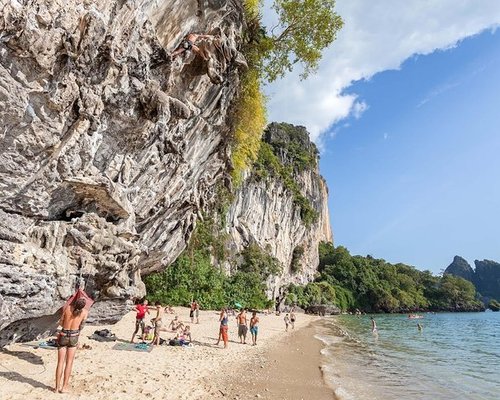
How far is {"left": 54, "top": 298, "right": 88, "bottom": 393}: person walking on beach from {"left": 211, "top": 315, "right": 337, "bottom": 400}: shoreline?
132 inches

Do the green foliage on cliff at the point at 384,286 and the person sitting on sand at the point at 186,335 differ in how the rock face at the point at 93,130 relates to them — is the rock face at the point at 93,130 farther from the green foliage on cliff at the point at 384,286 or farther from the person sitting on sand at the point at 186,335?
the green foliage on cliff at the point at 384,286

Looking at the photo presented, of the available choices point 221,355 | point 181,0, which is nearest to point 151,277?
point 221,355

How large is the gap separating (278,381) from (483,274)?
183985mm

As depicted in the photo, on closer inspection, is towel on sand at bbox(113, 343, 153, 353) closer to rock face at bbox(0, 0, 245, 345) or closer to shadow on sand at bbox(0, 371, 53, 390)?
rock face at bbox(0, 0, 245, 345)

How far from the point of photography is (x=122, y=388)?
7.04 m

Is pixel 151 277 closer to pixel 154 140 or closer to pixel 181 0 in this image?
pixel 154 140

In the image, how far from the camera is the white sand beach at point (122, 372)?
6473 mm

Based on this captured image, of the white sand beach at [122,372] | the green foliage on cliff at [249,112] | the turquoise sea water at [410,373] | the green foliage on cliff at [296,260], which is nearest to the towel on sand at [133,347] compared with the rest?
the white sand beach at [122,372]

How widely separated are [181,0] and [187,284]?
23313 mm

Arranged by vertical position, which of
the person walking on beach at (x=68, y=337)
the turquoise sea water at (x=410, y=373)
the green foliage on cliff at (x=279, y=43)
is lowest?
the turquoise sea water at (x=410, y=373)

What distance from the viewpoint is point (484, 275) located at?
155750 mm

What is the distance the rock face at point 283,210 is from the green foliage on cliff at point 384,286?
7041mm

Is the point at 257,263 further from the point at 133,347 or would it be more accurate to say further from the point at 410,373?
the point at 133,347

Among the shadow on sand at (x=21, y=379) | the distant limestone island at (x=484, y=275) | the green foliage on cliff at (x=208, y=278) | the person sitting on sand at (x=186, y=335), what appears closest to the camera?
the shadow on sand at (x=21, y=379)
